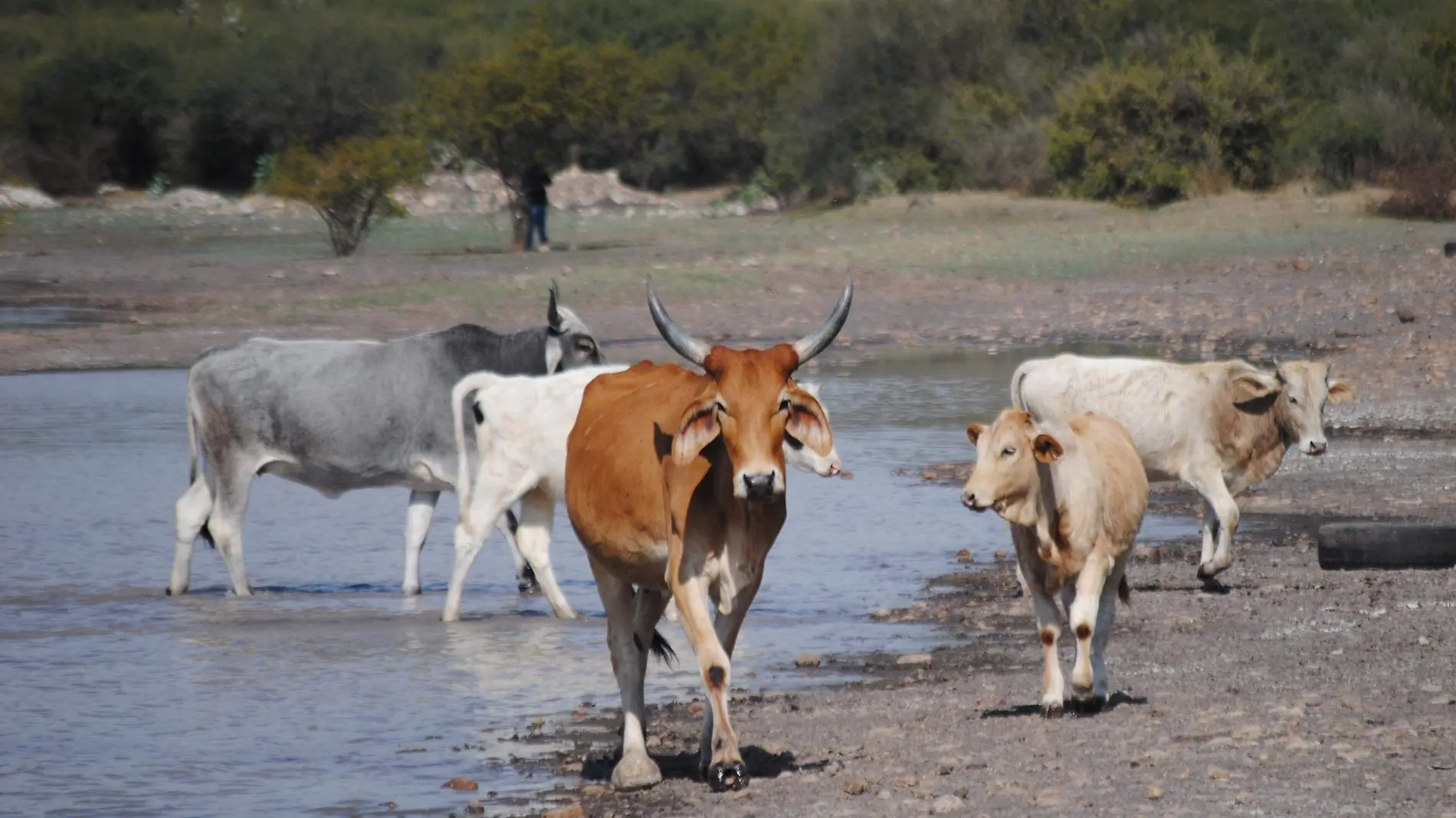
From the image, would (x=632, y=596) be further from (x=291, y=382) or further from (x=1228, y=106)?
(x=1228, y=106)

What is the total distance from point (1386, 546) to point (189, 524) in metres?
6.53

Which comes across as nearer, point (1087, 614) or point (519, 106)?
point (1087, 614)

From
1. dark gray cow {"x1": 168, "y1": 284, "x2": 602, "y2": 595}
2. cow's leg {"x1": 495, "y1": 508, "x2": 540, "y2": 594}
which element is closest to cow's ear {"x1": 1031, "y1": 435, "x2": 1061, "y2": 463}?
cow's leg {"x1": 495, "y1": 508, "x2": 540, "y2": 594}

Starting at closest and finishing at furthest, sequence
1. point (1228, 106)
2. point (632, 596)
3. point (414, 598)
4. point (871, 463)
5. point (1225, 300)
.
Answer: point (632, 596), point (414, 598), point (871, 463), point (1225, 300), point (1228, 106)

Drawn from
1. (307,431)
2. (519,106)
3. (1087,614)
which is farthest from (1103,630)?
(519,106)

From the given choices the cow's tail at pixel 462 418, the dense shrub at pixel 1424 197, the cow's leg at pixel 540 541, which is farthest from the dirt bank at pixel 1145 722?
the dense shrub at pixel 1424 197

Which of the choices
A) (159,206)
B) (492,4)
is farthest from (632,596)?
(492,4)

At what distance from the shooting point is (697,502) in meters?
6.90

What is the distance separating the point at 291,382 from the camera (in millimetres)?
12438

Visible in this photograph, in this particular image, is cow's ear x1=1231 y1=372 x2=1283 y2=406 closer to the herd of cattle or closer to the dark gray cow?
the herd of cattle

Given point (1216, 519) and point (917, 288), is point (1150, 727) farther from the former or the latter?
point (917, 288)

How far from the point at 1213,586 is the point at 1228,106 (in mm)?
31211

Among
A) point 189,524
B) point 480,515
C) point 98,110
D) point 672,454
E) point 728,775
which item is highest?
point 672,454

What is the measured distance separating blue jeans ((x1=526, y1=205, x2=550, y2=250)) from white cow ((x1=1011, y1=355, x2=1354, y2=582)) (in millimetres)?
25115
